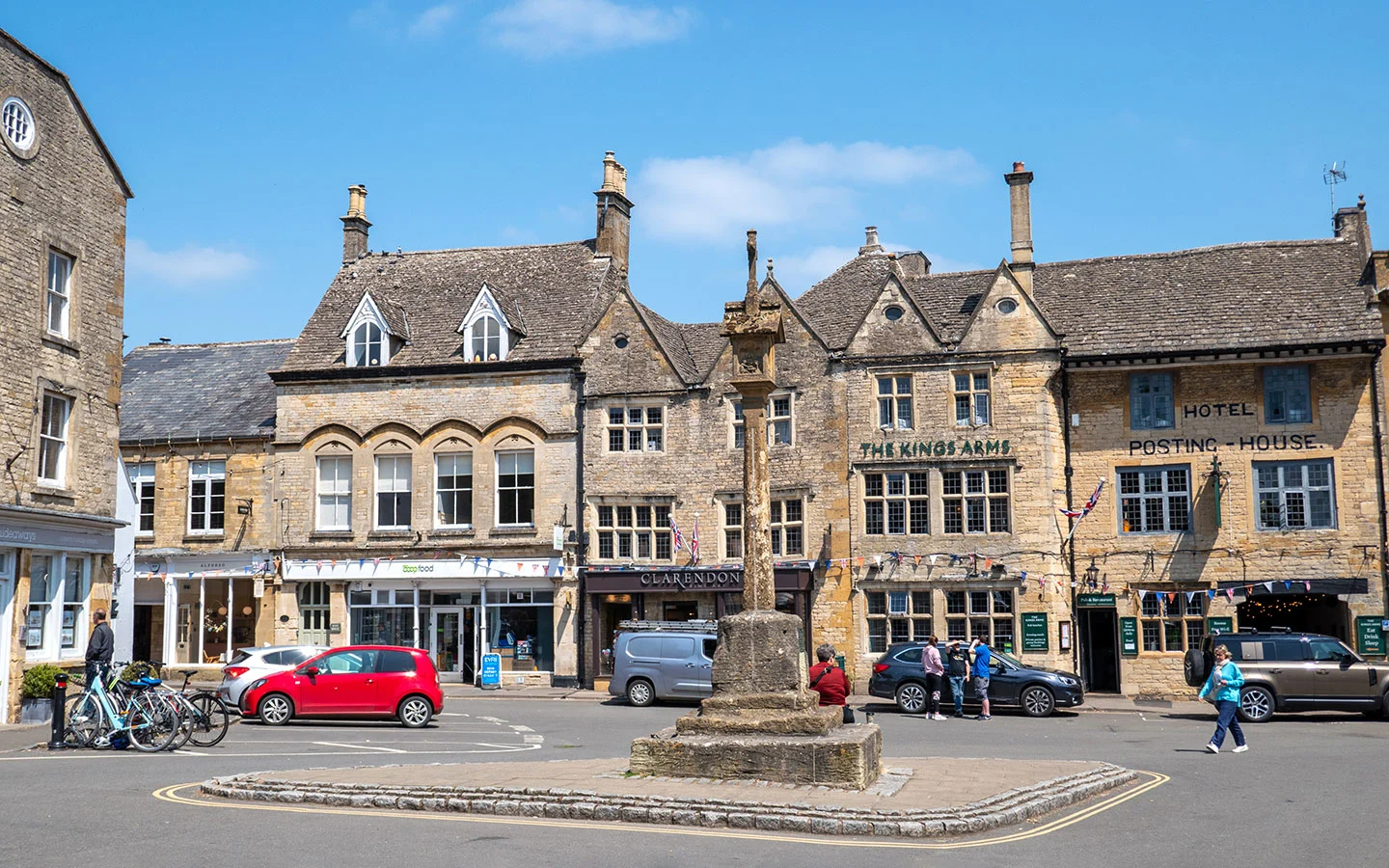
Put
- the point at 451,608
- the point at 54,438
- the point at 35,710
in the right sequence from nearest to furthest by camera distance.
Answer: the point at 35,710 < the point at 54,438 < the point at 451,608

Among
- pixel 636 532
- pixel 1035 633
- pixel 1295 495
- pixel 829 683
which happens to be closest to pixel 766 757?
pixel 829 683

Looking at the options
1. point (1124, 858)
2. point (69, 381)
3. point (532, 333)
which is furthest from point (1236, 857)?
point (532, 333)

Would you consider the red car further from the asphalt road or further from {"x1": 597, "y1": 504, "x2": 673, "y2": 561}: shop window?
{"x1": 597, "y1": 504, "x2": 673, "y2": 561}: shop window

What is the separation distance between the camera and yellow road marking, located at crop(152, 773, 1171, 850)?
1066 centimetres

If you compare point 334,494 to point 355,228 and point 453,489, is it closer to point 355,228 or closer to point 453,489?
point 453,489

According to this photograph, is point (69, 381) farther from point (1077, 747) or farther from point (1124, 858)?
point (1124, 858)

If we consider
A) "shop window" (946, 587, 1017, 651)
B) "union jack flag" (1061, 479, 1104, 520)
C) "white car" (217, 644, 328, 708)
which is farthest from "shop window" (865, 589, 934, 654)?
"white car" (217, 644, 328, 708)

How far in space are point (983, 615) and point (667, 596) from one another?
796 cm

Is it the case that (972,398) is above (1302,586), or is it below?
above

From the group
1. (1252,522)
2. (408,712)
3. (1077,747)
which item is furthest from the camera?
(1252,522)

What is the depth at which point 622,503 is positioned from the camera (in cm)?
3394

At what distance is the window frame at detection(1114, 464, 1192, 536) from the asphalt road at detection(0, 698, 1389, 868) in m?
10.7

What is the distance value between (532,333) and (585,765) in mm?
22355

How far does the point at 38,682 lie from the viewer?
2233 cm
